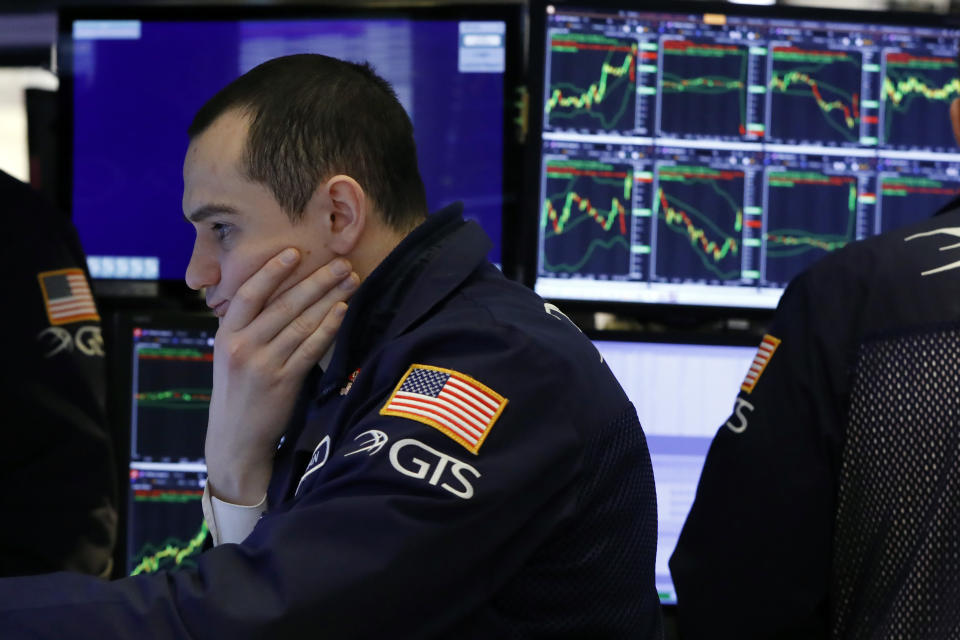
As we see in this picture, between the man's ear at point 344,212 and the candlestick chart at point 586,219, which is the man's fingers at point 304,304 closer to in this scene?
the man's ear at point 344,212

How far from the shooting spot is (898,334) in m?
1.27

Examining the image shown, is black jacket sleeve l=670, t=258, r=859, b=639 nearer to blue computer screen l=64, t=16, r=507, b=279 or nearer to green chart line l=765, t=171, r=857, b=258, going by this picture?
green chart line l=765, t=171, r=857, b=258

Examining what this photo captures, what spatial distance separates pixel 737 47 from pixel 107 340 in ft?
3.82

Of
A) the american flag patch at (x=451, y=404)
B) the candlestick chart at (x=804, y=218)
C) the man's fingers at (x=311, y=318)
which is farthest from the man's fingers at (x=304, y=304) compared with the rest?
the candlestick chart at (x=804, y=218)

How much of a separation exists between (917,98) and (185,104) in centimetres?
120

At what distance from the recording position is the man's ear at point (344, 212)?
119 cm

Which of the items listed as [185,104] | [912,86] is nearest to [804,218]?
[912,86]

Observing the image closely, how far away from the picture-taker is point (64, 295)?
6.13 feet

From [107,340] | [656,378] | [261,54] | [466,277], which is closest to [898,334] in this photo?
[466,277]

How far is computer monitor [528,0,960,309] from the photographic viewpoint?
1.83 m

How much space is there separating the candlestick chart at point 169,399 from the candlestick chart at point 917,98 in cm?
119

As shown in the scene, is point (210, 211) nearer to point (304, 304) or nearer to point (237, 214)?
point (237, 214)

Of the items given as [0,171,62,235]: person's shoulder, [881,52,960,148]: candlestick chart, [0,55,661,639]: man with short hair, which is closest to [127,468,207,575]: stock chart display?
[0,171,62,235]: person's shoulder

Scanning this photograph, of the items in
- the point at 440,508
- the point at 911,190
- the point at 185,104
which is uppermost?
the point at 185,104
